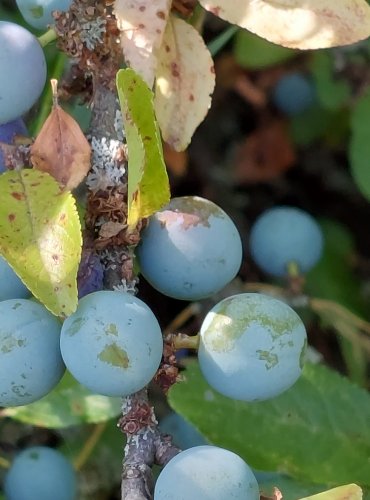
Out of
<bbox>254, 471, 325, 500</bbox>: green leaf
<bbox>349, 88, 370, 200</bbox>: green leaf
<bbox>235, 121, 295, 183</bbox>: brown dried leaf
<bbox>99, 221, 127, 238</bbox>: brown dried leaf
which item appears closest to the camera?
<bbox>99, 221, 127, 238</bbox>: brown dried leaf

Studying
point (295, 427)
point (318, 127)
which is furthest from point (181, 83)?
point (318, 127)

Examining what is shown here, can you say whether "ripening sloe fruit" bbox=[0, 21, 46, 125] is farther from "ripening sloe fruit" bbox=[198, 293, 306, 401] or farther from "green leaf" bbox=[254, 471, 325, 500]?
"green leaf" bbox=[254, 471, 325, 500]

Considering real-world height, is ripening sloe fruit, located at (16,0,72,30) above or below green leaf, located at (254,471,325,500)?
above

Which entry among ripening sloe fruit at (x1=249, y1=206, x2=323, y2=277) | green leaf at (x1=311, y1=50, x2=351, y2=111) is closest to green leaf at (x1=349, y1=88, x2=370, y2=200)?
green leaf at (x1=311, y1=50, x2=351, y2=111)

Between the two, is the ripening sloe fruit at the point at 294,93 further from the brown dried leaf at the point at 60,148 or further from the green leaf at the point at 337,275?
the brown dried leaf at the point at 60,148

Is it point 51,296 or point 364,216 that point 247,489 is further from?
point 364,216

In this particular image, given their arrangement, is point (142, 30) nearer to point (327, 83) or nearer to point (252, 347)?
point (252, 347)

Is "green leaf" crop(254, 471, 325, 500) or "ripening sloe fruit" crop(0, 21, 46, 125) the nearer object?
"ripening sloe fruit" crop(0, 21, 46, 125)
